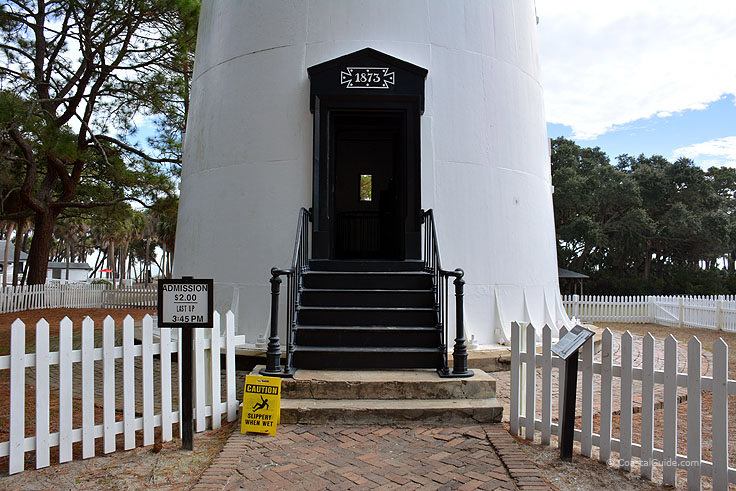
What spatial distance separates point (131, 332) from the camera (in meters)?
4.30

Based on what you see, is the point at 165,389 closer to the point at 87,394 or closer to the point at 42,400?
the point at 87,394

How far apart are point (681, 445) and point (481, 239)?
3853 millimetres

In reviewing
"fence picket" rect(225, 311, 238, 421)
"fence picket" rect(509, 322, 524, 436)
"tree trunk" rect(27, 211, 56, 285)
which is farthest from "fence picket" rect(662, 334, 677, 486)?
"tree trunk" rect(27, 211, 56, 285)

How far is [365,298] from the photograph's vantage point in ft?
21.2

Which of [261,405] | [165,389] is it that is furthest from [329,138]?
[165,389]

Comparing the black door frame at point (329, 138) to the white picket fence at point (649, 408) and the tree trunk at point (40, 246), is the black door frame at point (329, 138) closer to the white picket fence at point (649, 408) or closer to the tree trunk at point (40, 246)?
the white picket fence at point (649, 408)

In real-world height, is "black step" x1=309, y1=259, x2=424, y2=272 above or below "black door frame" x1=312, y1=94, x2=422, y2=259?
below

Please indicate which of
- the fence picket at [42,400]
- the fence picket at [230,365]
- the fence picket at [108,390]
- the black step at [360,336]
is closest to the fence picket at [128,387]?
the fence picket at [108,390]

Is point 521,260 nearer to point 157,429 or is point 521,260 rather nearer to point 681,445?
point 681,445

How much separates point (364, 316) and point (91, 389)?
3.01m

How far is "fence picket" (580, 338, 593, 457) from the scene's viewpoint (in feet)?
13.7

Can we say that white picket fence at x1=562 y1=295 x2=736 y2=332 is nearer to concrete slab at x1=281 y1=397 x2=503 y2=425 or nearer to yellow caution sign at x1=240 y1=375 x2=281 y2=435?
concrete slab at x1=281 y1=397 x2=503 y2=425

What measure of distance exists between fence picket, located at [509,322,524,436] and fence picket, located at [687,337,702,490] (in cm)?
145

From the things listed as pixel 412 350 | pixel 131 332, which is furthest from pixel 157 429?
pixel 412 350
